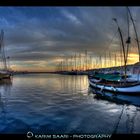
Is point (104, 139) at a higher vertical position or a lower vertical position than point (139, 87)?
higher

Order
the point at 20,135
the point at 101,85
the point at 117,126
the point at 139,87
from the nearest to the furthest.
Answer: the point at 20,135, the point at 117,126, the point at 139,87, the point at 101,85

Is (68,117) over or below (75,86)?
over

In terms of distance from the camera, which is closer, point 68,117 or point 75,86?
point 68,117

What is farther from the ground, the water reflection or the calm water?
the calm water

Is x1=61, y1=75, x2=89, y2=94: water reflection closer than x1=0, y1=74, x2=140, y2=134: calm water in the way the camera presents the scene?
No

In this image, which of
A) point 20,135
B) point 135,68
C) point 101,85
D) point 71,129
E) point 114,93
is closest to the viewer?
point 20,135

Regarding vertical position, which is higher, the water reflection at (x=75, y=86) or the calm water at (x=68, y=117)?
the calm water at (x=68, y=117)

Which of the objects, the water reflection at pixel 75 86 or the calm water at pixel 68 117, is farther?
the water reflection at pixel 75 86
